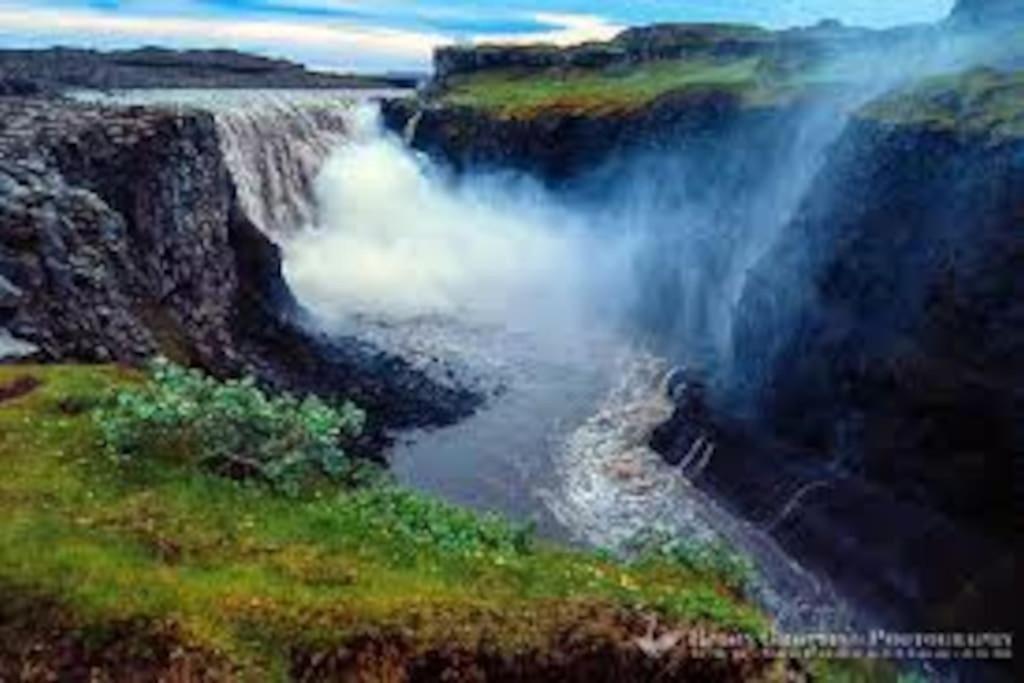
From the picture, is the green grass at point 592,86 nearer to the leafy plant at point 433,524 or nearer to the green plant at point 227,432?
the green plant at point 227,432

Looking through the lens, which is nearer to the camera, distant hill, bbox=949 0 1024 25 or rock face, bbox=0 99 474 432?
rock face, bbox=0 99 474 432

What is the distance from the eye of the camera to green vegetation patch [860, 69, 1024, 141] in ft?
146

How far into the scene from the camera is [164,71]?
125m

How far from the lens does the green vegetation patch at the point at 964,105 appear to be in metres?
44.5

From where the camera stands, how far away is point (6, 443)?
898 inches

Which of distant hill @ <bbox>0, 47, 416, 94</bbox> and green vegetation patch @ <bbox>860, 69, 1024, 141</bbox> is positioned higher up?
green vegetation patch @ <bbox>860, 69, 1024, 141</bbox>

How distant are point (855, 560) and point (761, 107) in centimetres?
3442

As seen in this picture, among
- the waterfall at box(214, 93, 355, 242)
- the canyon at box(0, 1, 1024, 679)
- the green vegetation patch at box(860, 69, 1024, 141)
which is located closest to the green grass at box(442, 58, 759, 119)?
the canyon at box(0, 1, 1024, 679)

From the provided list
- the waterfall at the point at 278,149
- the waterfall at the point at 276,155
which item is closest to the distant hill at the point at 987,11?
the waterfall at the point at 278,149

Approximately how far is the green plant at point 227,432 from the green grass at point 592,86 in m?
55.8

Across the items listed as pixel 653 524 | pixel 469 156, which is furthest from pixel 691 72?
pixel 653 524

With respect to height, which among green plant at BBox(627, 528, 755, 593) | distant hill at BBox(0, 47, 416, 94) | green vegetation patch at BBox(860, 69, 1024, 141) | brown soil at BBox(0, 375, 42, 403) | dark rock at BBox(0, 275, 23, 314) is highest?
green vegetation patch at BBox(860, 69, 1024, 141)

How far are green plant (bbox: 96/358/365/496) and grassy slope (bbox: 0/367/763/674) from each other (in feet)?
1.54

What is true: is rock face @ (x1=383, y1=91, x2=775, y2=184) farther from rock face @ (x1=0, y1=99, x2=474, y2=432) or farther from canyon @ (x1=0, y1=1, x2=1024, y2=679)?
rock face @ (x1=0, y1=99, x2=474, y2=432)
